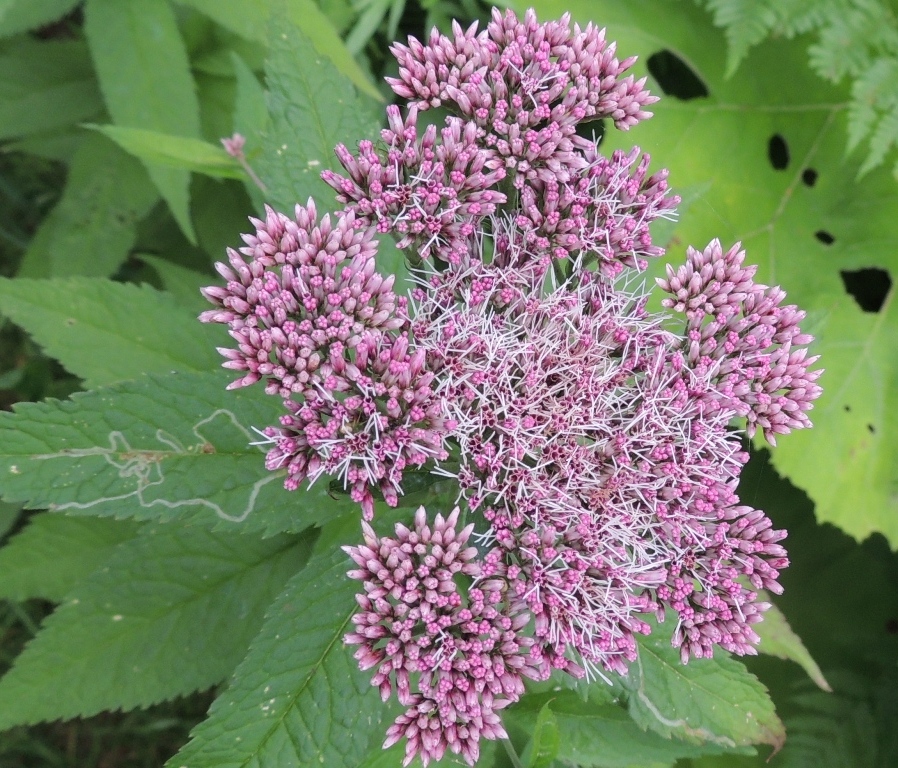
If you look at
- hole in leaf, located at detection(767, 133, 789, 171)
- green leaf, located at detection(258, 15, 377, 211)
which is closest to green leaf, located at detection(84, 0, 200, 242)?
green leaf, located at detection(258, 15, 377, 211)

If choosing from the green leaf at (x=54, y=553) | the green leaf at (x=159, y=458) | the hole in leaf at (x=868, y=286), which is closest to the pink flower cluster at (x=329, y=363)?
the green leaf at (x=159, y=458)

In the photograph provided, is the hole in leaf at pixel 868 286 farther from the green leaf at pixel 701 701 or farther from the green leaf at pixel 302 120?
the green leaf at pixel 302 120

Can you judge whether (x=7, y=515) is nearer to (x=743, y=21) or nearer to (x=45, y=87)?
(x=45, y=87)

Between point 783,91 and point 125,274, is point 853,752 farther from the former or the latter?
point 125,274

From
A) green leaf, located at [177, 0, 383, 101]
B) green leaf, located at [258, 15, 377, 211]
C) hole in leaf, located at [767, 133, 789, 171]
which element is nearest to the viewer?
green leaf, located at [258, 15, 377, 211]

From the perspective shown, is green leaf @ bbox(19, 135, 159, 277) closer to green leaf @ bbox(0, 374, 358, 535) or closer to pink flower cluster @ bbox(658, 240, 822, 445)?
green leaf @ bbox(0, 374, 358, 535)
